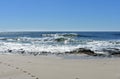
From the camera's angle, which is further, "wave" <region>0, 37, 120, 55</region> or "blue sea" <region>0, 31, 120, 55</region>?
"blue sea" <region>0, 31, 120, 55</region>

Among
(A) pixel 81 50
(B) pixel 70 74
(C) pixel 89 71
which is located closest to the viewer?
(B) pixel 70 74

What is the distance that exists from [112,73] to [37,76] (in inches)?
100

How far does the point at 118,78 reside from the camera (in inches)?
300

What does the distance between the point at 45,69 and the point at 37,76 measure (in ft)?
3.95

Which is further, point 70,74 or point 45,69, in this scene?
A: point 45,69

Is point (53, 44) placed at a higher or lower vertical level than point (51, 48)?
lower

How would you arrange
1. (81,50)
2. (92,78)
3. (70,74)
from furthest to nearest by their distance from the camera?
(81,50) < (70,74) < (92,78)

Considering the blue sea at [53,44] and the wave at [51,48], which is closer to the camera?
the wave at [51,48]

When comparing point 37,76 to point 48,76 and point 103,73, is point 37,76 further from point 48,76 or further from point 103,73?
point 103,73

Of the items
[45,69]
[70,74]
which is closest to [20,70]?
[45,69]

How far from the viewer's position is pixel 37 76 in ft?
25.5

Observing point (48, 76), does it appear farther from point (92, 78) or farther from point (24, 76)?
point (92, 78)

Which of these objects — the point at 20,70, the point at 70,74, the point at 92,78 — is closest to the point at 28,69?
the point at 20,70

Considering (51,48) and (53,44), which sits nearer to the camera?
(51,48)
